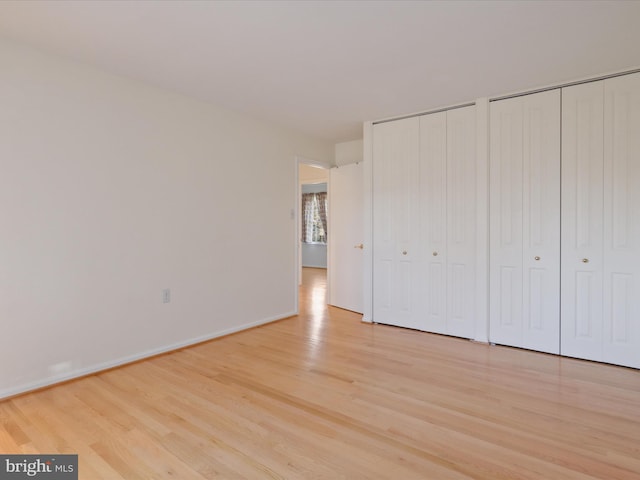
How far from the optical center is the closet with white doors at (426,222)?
390cm

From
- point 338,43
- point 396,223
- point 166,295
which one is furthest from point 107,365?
point 396,223

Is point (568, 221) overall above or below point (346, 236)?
above

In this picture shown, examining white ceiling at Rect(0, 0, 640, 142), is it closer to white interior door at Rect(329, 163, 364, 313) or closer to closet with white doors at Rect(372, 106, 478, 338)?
closet with white doors at Rect(372, 106, 478, 338)

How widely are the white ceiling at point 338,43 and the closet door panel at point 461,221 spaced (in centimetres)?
38

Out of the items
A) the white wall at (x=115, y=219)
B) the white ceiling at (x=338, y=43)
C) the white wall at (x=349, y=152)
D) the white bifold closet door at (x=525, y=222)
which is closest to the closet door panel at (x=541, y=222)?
the white bifold closet door at (x=525, y=222)

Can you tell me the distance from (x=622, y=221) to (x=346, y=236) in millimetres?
3074

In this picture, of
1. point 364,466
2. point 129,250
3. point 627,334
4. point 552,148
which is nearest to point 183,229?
→ point 129,250

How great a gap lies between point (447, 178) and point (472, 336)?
5.50 feet

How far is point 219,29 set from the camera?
2434mm

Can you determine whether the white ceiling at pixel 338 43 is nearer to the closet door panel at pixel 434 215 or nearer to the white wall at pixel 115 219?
the white wall at pixel 115 219

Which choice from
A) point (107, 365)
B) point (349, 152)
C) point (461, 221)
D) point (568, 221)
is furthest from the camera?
point (349, 152)

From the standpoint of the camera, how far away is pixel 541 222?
11.4ft

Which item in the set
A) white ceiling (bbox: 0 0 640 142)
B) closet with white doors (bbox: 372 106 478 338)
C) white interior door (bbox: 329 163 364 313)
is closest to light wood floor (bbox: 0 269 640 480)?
closet with white doors (bbox: 372 106 478 338)

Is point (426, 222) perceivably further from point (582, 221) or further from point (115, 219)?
point (115, 219)
